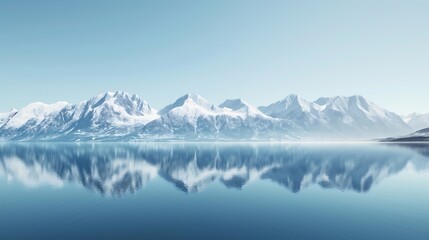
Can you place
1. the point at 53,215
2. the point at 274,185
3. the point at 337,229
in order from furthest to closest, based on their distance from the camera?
the point at 274,185 < the point at 53,215 < the point at 337,229

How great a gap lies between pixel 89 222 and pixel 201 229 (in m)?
21.7

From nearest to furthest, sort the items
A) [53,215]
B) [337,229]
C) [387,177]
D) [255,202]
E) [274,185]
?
[337,229] < [53,215] < [255,202] < [274,185] < [387,177]

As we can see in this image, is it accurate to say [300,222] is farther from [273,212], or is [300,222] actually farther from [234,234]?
[234,234]

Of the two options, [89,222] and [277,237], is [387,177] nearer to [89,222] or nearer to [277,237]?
[277,237]

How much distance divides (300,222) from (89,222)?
40037mm

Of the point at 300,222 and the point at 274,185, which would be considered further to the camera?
the point at 274,185

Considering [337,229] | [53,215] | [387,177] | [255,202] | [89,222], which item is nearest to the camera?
[337,229]

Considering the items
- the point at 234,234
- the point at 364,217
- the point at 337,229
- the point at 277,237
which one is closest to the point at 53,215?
the point at 234,234

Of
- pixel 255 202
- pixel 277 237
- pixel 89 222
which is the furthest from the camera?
pixel 255 202

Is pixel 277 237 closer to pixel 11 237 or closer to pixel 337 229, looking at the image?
pixel 337 229

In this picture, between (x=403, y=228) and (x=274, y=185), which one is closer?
(x=403, y=228)

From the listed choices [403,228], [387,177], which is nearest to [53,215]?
[403,228]

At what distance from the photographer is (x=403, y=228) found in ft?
166

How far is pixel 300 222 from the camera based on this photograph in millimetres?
54500
